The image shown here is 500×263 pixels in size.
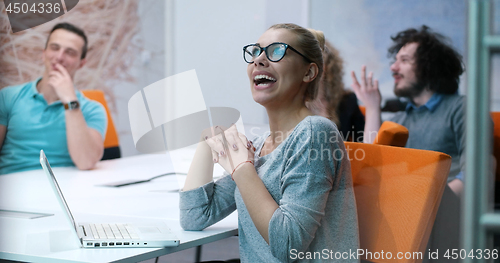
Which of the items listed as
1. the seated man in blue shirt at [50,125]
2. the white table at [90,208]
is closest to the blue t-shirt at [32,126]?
the seated man in blue shirt at [50,125]

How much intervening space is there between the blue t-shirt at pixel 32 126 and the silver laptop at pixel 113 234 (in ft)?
2.83

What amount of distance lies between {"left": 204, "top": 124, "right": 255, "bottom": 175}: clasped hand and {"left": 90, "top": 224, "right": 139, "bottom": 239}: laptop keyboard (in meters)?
0.21

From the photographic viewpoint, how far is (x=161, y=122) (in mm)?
1291

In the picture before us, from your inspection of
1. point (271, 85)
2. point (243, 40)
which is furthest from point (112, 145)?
point (271, 85)

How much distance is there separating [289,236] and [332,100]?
0.47 meters

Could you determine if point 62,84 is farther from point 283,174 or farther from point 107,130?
point 283,174

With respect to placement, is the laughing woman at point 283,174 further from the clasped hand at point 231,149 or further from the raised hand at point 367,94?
the raised hand at point 367,94

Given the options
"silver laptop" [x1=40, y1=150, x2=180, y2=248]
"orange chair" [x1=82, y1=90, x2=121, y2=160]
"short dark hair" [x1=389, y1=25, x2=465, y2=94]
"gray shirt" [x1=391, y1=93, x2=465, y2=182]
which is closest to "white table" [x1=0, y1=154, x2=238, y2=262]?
"silver laptop" [x1=40, y1=150, x2=180, y2=248]

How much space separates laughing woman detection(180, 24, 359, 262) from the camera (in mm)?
805

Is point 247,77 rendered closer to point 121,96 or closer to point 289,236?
point 289,236

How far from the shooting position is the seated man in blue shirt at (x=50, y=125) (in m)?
1.72

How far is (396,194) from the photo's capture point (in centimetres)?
89

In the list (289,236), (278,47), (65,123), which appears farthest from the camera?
(65,123)

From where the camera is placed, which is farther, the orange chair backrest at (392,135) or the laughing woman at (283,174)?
the orange chair backrest at (392,135)
